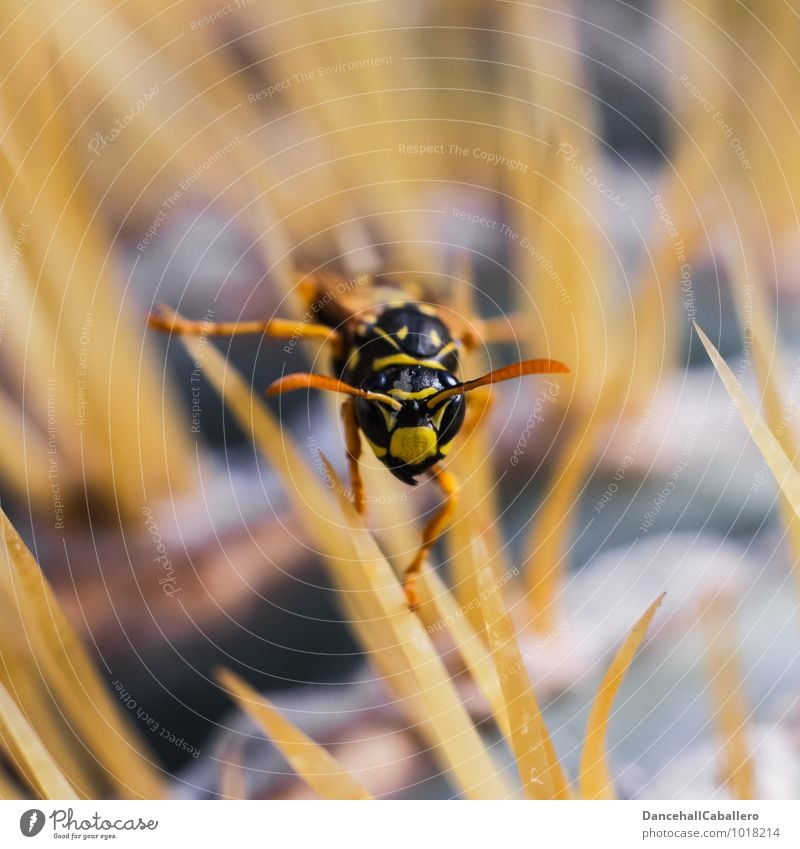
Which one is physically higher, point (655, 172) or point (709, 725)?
point (655, 172)

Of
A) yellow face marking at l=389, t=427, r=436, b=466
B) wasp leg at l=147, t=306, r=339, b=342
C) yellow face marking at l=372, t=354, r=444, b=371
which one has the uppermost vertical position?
wasp leg at l=147, t=306, r=339, b=342

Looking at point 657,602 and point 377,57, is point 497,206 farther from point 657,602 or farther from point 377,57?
point 657,602

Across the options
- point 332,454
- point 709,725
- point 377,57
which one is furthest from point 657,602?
point 377,57

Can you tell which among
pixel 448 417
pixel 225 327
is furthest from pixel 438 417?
pixel 225 327

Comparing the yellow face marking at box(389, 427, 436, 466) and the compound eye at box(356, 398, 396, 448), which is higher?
the compound eye at box(356, 398, 396, 448)
